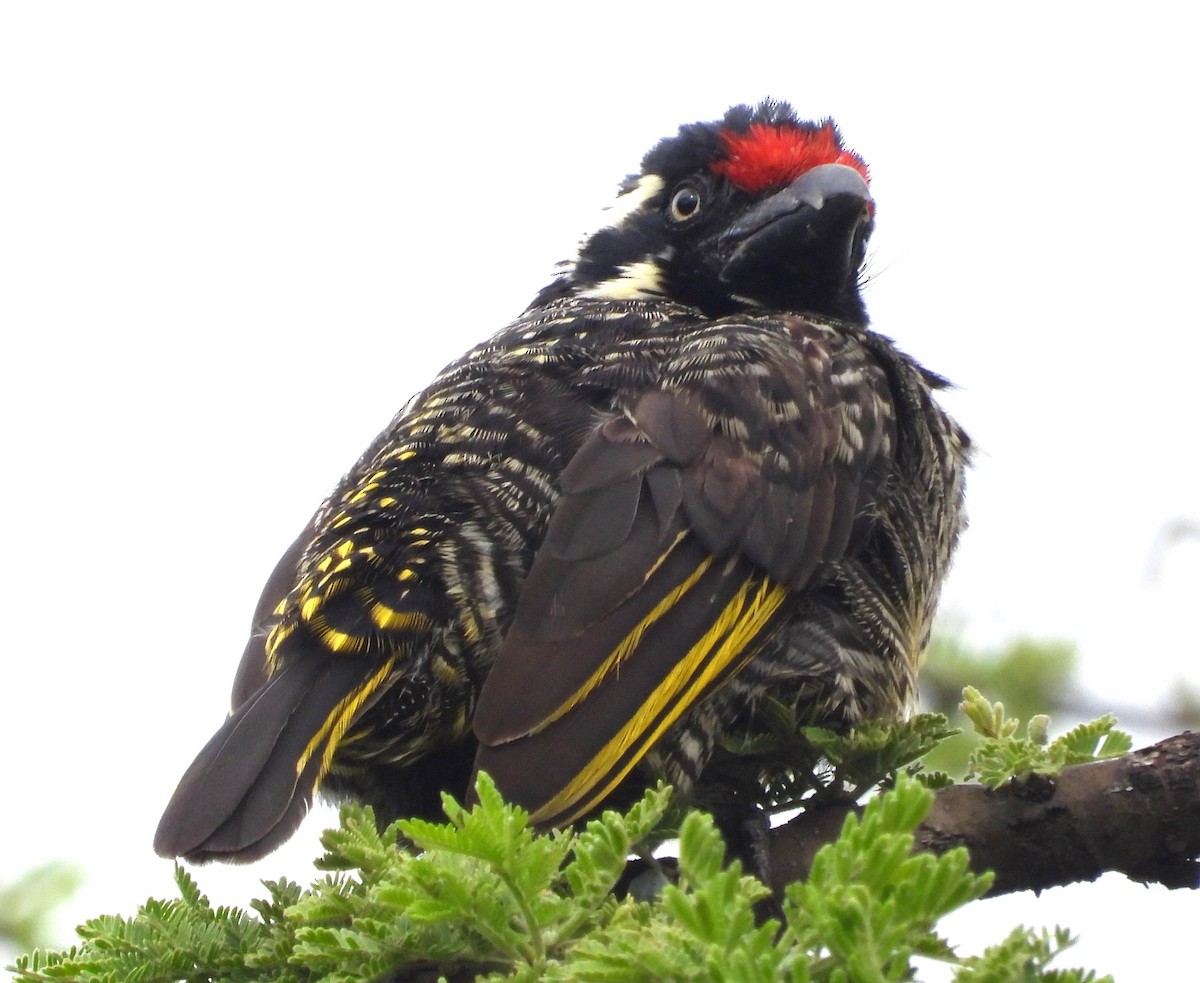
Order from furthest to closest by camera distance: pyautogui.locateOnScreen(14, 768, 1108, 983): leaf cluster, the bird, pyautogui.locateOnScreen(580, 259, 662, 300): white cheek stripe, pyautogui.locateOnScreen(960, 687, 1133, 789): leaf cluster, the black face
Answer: pyautogui.locateOnScreen(580, 259, 662, 300): white cheek stripe, the black face, the bird, pyautogui.locateOnScreen(960, 687, 1133, 789): leaf cluster, pyautogui.locateOnScreen(14, 768, 1108, 983): leaf cluster

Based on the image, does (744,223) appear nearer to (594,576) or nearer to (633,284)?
(633,284)

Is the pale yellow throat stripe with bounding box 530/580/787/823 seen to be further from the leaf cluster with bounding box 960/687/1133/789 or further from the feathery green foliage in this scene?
the leaf cluster with bounding box 960/687/1133/789

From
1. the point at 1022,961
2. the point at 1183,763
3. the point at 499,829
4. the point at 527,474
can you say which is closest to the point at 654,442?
the point at 527,474

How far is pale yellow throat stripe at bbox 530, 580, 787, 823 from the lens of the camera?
299cm

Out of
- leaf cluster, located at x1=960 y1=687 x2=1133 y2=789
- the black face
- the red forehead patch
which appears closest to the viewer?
leaf cluster, located at x1=960 y1=687 x2=1133 y2=789

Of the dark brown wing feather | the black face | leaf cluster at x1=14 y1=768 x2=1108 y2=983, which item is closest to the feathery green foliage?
leaf cluster at x1=14 y1=768 x2=1108 y2=983

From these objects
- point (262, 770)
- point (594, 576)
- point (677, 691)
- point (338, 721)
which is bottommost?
point (262, 770)

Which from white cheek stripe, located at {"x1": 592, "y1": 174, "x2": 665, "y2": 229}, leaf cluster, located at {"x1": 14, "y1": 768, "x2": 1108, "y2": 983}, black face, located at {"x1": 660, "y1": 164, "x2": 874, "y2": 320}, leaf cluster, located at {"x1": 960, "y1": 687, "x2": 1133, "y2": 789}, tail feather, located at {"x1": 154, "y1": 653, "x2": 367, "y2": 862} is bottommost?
leaf cluster, located at {"x1": 14, "y1": 768, "x2": 1108, "y2": 983}

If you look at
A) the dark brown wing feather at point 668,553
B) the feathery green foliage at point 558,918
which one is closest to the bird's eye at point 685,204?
the dark brown wing feather at point 668,553

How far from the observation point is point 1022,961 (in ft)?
6.11

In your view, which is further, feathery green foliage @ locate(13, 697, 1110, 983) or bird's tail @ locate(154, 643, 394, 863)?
bird's tail @ locate(154, 643, 394, 863)

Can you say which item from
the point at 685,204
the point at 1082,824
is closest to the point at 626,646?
the point at 1082,824

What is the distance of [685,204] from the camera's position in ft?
17.2

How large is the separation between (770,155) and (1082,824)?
2684mm
